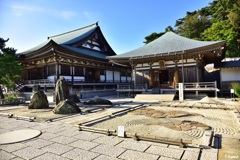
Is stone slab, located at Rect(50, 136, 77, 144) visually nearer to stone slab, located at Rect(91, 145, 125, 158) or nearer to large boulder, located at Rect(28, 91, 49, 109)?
stone slab, located at Rect(91, 145, 125, 158)

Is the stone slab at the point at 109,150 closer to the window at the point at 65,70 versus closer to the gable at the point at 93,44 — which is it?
the window at the point at 65,70

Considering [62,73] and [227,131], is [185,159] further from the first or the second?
[62,73]

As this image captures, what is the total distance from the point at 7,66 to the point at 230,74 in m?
21.8

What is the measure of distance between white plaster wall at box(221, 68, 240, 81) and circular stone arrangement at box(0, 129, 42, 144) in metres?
17.4

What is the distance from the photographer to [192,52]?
14.0 m

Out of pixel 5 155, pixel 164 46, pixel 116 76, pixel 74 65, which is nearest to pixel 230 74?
pixel 164 46

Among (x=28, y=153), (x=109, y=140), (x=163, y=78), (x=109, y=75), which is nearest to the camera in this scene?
(x=28, y=153)

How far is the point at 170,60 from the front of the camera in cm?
1739

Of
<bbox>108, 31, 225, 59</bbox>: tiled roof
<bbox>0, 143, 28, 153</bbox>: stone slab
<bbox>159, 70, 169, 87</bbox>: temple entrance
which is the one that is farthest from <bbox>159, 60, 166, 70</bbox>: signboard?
<bbox>0, 143, 28, 153</bbox>: stone slab

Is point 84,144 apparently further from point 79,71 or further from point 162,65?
point 79,71

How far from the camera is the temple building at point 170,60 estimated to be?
1500 centimetres

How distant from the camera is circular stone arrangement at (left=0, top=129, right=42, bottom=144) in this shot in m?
4.46

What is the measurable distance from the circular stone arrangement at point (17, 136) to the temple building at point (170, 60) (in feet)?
42.4

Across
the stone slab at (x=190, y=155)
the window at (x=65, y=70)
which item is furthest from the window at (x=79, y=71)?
the stone slab at (x=190, y=155)
